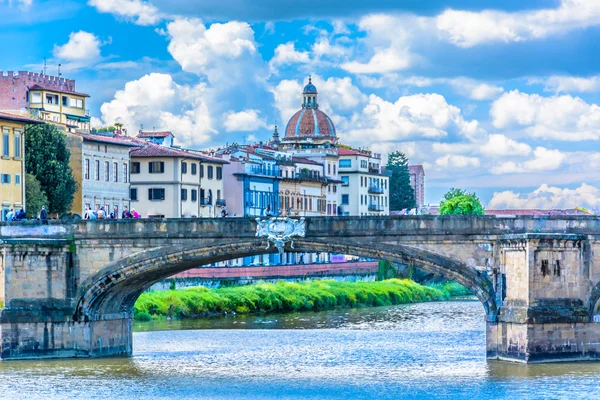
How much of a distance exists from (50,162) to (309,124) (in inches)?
2945

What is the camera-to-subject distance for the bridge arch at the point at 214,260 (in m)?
60.1

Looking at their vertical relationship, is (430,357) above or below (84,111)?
below

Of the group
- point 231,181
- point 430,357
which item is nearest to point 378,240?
point 430,357

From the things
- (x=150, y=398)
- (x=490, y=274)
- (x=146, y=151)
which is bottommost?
(x=150, y=398)

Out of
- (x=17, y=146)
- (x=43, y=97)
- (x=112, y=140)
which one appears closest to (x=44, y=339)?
(x=17, y=146)

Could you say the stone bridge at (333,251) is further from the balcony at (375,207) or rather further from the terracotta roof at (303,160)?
the balcony at (375,207)

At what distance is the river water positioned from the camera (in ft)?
174

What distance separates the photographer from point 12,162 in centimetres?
8650

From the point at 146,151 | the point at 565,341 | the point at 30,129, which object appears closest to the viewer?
the point at 565,341

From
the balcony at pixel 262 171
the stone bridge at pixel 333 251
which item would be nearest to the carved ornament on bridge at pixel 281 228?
the stone bridge at pixel 333 251

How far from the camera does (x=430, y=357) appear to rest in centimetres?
6419

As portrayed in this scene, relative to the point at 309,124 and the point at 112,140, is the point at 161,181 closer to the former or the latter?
the point at 112,140

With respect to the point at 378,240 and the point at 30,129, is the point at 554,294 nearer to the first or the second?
the point at 378,240

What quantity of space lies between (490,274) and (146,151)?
185 feet
